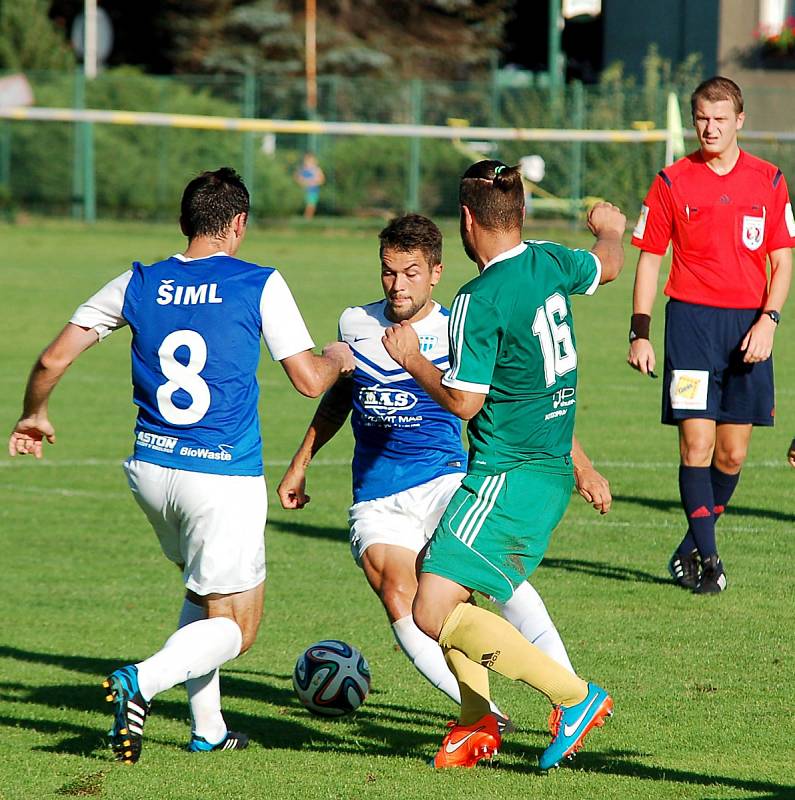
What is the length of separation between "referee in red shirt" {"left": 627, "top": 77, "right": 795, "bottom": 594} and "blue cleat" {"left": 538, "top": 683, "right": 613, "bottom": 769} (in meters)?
3.13

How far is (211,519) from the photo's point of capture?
17.8ft

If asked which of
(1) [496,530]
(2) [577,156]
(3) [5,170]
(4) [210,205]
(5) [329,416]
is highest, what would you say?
(2) [577,156]

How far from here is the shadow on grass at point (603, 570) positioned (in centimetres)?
838

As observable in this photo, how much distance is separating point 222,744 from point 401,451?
1.30m

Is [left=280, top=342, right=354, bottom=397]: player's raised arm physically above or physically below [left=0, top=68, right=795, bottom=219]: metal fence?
below

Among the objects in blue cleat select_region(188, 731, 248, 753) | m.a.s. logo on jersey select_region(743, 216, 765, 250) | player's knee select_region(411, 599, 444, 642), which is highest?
m.a.s. logo on jersey select_region(743, 216, 765, 250)

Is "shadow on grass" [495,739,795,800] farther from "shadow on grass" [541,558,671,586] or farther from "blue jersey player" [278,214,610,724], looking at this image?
"shadow on grass" [541,558,671,586]

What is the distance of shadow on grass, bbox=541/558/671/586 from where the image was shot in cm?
838

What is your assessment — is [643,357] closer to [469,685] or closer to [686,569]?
[686,569]

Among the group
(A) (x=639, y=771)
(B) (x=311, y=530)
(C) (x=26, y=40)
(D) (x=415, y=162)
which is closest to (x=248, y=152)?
(D) (x=415, y=162)

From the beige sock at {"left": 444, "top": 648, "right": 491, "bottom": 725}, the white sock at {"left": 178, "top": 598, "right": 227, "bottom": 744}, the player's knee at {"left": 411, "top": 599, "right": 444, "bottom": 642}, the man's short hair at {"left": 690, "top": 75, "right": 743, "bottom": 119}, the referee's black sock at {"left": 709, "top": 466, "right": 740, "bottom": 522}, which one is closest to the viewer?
the player's knee at {"left": 411, "top": 599, "right": 444, "bottom": 642}

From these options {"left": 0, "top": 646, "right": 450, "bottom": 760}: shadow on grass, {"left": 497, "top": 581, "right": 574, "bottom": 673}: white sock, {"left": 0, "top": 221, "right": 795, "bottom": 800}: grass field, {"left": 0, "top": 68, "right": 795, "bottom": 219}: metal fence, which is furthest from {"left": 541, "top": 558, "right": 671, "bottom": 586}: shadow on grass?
{"left": 0, "top": 68, "right": 795, "bottom": 219}: metal fence

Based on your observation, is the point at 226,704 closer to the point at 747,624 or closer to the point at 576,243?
the point at 747,624

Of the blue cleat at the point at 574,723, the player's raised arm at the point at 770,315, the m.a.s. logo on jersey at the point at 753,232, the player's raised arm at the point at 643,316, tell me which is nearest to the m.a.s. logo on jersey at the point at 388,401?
the blue cleat at the point at 574,723
